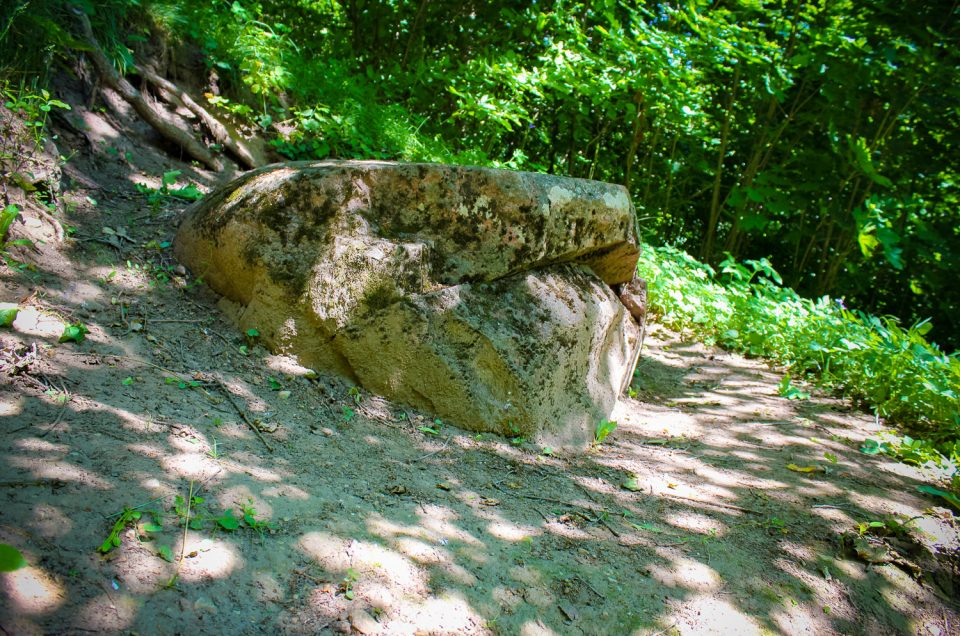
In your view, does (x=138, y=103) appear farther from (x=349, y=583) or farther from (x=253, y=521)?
(x=349, y=583)

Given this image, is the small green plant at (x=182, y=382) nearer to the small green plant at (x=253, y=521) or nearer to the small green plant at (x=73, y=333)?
the small green plant at (x=73, y=333)

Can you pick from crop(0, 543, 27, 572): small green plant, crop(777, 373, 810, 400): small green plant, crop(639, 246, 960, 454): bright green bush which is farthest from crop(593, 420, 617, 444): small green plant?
crop(0, 543, 27, 572): small green plant

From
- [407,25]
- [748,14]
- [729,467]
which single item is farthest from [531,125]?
[729,467]

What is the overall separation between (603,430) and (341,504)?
5.59 ft

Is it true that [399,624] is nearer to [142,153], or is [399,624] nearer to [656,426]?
[656,426]

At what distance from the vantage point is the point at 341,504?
2.21 m

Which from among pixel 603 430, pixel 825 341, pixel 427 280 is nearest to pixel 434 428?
pixel 427 280

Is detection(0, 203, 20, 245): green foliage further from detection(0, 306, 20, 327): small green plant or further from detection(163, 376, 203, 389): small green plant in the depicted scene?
detection(163, 376, 203, 389): small green plant

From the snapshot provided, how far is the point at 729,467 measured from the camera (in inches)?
127

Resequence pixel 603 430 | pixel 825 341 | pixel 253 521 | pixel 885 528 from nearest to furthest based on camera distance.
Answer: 1. pixel 253 521
2. pixel 885 528
3. pixel 603 430
4. pixel 825 341

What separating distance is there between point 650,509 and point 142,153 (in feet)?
13.6

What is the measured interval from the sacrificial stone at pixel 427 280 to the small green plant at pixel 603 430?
0.17ft

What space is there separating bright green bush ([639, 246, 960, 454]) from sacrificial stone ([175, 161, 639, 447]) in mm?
2229

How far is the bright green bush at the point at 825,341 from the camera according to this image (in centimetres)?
394
